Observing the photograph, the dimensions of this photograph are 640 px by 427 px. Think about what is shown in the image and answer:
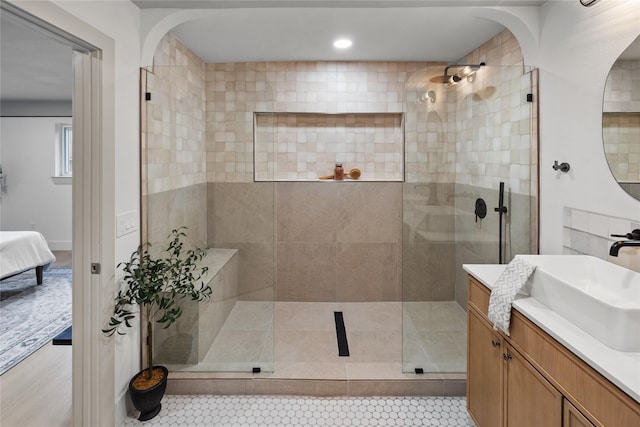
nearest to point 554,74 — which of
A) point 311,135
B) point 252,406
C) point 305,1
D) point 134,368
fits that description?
point 305,1

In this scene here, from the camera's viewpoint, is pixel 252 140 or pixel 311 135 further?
pixel 311 135

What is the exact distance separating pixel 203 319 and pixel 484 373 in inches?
66.3

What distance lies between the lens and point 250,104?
95.3 inches

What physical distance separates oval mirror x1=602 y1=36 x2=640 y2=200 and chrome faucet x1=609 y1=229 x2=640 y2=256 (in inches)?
6.6

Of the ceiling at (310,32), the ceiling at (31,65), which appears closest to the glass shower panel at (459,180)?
the ceiling at (310,32)

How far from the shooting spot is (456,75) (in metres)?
2.51

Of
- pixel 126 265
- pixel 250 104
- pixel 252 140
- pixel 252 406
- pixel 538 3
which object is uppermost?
pixel 538 3

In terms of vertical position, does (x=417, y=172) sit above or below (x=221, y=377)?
above

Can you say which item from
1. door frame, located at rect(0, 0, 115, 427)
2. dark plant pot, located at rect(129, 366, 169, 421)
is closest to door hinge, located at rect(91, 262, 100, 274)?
door frame, located at rect(0, 0, 115, 427)

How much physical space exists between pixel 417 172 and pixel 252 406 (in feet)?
5.83

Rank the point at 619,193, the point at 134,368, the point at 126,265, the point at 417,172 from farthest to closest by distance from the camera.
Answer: the point at 417,172
the point at 134,368
the point at 126,265
the point at 619,193

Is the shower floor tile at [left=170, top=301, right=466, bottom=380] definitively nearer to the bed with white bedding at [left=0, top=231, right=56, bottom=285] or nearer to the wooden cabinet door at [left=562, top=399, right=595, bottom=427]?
the wooden cabinet door at [left=562, top=399, right=595, bottom=427]

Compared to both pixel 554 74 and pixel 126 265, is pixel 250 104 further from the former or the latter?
pixel 554 74

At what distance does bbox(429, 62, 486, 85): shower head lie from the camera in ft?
8.05
